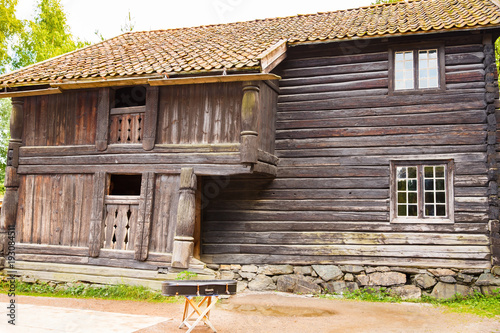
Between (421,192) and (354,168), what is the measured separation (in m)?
1.64

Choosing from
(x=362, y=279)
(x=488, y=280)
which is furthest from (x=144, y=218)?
(x=488, y=280)

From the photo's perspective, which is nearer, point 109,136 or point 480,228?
point 480,228

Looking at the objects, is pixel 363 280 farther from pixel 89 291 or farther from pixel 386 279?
pixel 89 291

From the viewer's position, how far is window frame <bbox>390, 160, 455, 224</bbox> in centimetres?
1085

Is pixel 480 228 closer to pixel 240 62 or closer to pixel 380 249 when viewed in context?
pixel 380 249

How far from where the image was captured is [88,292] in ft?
37.5

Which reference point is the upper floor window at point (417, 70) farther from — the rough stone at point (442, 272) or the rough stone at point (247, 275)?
the rough stone at point (247, 275)

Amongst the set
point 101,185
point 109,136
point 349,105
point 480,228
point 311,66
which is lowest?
point 480,228

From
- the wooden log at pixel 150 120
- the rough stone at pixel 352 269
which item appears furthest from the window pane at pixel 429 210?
the wooden log at pixel 150 120

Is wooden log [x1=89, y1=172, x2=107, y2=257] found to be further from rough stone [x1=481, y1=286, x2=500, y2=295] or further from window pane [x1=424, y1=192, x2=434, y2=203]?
rough stone [x1=481, y1=286, x2=500, y2=295]

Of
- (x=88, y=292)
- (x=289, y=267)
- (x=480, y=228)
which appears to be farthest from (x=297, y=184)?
(x=88, y=292)

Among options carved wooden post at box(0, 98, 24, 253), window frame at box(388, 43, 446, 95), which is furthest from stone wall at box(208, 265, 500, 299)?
carved wooden post at box(0, 98, 24, 253)

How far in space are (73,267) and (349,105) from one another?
799 centimetres

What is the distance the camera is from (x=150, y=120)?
38.4 feet
